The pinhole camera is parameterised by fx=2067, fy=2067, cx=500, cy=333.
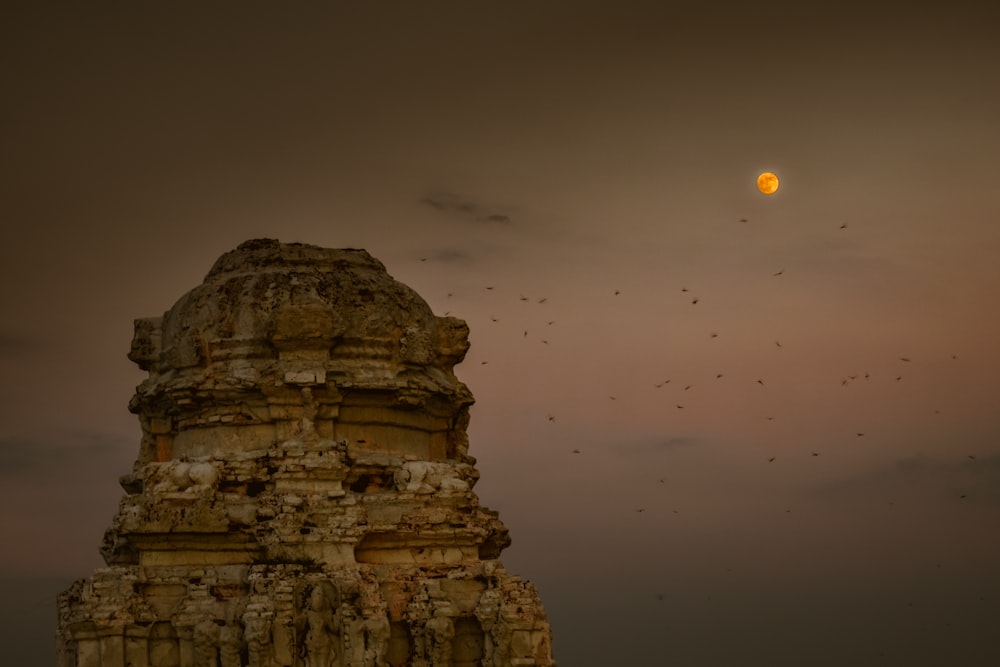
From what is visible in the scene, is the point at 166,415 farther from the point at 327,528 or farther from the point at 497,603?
the point at 497,603

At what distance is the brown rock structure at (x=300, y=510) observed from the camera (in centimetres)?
3011

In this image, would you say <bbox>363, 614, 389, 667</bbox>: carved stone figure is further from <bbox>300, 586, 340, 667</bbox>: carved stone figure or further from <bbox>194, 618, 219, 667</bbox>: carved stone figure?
→ <bbox>194, 618, 219, 667</bbox>: carved stone figure

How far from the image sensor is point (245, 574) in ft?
100

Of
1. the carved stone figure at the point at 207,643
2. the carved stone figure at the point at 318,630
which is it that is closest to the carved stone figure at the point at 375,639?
the carved stone figure at the point at 318,630

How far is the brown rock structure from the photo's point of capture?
30.1 metres

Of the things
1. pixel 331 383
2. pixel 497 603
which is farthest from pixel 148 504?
pixel 497 603

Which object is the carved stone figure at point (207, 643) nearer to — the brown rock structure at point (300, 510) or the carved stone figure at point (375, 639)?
the brown rock structure at point (300, 510)

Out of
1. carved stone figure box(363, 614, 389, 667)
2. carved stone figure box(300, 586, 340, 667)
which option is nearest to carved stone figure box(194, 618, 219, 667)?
carved stone figure box(300, 586, 340, 667)

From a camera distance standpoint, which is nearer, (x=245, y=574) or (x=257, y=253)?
(x=245, y=574)

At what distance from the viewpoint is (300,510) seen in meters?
30.4

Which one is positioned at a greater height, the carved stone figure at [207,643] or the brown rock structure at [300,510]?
the brown rock structure at [300,510]

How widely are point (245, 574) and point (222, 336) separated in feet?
12.4

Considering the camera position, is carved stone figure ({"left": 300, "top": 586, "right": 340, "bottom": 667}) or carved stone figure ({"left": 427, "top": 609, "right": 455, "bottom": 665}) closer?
carved stone figure ({"left": 300, "top": 586, "right": 340, "bottom": 667})

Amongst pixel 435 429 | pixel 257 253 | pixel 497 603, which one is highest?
pixel 257 253
